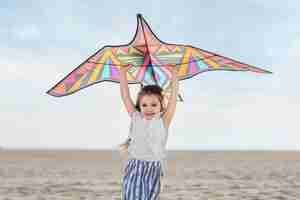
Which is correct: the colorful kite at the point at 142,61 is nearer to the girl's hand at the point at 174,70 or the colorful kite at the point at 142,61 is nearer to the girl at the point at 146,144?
the girl's hand at the point at 174,70

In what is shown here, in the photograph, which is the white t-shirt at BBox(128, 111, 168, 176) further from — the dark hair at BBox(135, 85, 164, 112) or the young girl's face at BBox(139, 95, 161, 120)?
the dark hair at BBox(135, 85, 164, 112)

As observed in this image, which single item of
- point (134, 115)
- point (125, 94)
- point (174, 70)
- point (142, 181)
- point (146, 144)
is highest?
point (174, 70)

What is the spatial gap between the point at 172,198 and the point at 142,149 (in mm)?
8984

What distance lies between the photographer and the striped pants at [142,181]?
19.1 feet

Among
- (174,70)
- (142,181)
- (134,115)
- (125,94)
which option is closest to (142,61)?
(174,70)

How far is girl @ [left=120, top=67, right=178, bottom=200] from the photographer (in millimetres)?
5832

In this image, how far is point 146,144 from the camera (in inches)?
234

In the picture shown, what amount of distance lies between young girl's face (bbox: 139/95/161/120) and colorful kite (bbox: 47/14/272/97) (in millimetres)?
998

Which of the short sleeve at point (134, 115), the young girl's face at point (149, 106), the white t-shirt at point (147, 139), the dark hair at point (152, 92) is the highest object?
the dark hair at point (152, 92)

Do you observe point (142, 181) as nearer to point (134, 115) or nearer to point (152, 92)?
point (134, 115)

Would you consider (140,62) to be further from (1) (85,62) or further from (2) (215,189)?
(2) (215,189)

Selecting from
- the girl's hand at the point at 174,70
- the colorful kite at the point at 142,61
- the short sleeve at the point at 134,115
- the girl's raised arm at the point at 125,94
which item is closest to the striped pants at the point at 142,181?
the short sleeve at the point at 134,115

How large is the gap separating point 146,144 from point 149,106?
382 mm

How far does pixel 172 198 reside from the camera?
48.2 feet
